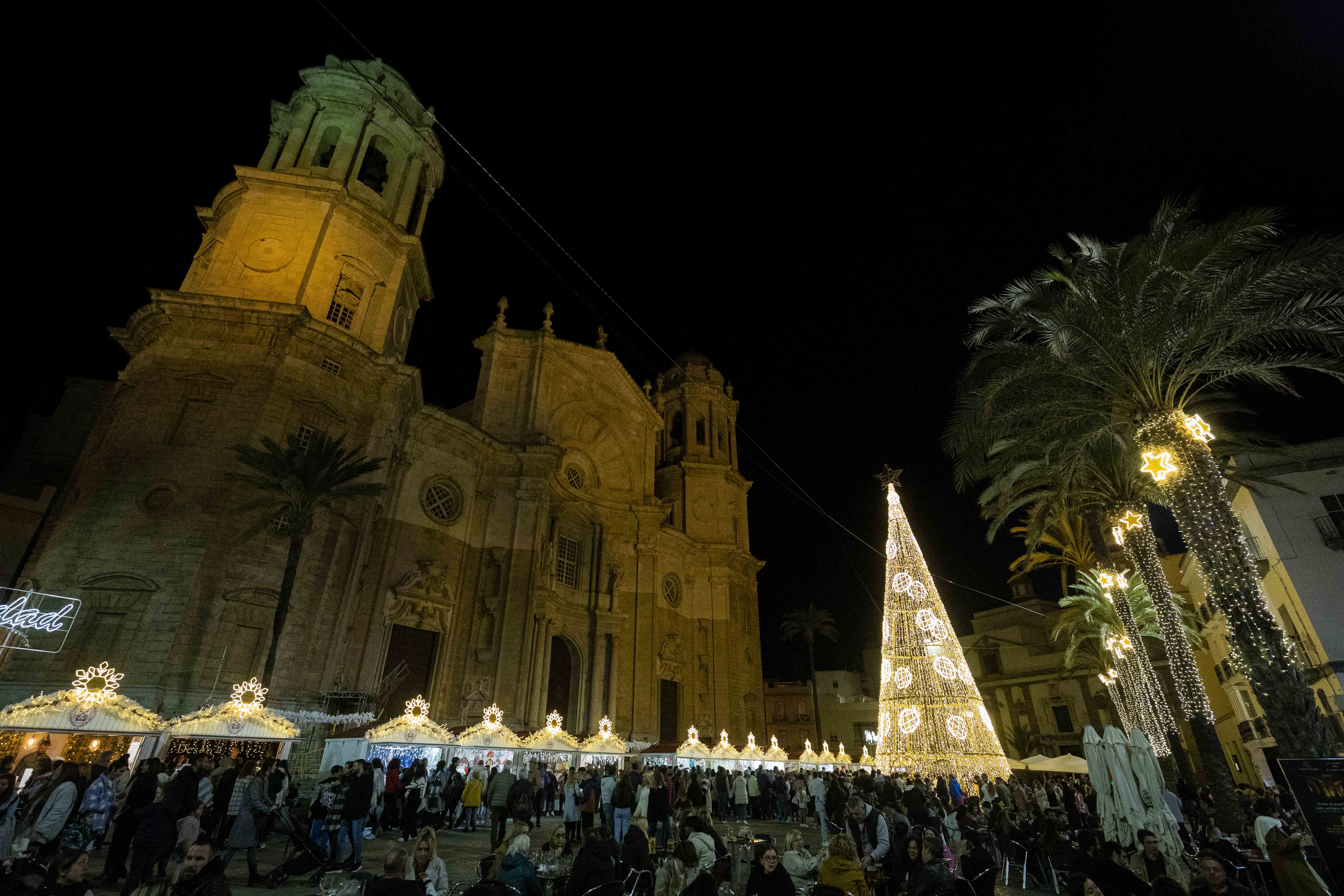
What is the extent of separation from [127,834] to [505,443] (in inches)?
851

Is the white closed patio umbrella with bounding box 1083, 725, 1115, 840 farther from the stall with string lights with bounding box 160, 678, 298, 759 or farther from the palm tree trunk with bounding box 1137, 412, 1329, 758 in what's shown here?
the stall with string lights with bounding box 160, 678, 298, 759

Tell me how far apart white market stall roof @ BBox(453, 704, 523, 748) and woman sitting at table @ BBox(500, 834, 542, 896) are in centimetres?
1416

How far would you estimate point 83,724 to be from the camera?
40.9ft

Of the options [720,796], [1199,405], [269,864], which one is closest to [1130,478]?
[1199,405]

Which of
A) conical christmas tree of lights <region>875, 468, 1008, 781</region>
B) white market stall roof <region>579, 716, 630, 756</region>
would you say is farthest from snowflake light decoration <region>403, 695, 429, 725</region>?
conical christmas tree of lights <region>875, 468, 1008, 781</region>

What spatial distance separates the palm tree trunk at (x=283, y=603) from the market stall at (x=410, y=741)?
301 cm

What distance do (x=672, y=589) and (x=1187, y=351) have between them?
2866cm

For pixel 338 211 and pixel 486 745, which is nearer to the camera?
pixel 486 745

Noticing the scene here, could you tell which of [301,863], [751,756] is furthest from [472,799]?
[751,756]

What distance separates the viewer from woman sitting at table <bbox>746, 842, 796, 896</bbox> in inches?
233

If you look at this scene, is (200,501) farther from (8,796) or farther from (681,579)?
(681,579)

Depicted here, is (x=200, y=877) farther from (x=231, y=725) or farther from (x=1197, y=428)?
(x=1197, y=428)

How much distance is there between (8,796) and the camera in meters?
6.83

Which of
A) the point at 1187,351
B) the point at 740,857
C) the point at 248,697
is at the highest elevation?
the point at 1187,351
